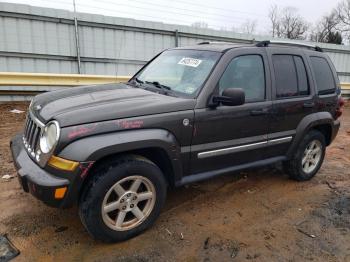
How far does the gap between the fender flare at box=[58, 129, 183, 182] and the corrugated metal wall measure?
315 inches

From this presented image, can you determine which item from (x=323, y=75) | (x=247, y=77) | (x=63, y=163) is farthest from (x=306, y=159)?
(x=63, y=163)

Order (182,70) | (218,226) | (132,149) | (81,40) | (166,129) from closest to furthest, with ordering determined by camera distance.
Result: (132,149)
(166,129)
(218,226)
(182,70)
(81,40)

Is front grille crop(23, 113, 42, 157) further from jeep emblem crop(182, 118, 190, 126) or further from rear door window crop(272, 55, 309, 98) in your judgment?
rear door window crop(272, 55, 309, 98)

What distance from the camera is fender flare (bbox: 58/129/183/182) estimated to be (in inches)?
112

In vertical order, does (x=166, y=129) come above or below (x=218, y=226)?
above

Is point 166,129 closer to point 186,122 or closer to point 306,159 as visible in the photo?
point 186,122

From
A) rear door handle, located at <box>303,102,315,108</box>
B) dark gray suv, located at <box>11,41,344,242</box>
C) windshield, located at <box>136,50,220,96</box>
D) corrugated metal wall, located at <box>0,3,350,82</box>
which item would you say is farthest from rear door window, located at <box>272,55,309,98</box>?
corrugated metal wall, located at <box>0,3,350,82</box>

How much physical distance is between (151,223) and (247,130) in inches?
59.5

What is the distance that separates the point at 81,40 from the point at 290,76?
308 inches

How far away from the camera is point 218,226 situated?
12.0 feet

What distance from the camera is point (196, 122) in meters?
Answer: 3.50

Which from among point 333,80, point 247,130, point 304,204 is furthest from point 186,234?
point 333,80

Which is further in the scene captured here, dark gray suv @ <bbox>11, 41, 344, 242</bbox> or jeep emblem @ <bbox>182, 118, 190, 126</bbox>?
jeep emblem @ <bbox>182, 118, 190, 126</bbox>

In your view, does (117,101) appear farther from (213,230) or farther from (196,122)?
(213,230)
